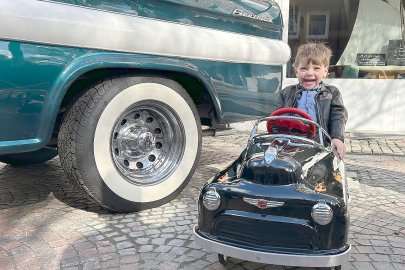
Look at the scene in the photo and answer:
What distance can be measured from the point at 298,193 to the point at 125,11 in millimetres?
1913

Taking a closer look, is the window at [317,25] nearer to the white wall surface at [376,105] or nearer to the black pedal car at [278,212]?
the white wall surface at [376,105]

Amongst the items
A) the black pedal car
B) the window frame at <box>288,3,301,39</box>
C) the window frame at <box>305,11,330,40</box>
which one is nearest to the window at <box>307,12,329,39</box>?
the window frame at <box>305,11,330,40</box>

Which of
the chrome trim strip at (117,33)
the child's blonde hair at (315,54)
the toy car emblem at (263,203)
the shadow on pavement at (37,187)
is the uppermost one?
the chrome trim strip at (117,33)

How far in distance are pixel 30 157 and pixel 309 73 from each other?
10.7 feet

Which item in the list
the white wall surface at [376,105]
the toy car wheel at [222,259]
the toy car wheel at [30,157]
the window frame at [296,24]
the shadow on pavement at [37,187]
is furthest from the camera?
the window frame at [296,24]

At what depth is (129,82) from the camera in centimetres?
343

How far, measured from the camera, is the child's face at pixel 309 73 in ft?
10.8

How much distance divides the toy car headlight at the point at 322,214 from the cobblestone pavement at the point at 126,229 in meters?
0.68

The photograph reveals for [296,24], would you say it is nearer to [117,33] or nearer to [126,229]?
[117,33]

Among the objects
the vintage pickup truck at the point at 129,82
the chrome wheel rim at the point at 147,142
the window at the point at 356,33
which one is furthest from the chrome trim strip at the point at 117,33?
the window at the point at 356,33

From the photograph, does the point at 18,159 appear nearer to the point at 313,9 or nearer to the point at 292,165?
the point at 292,165

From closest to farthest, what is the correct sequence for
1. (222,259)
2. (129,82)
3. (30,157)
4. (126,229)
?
(222,259), (126,229), (129,82), (30,157)

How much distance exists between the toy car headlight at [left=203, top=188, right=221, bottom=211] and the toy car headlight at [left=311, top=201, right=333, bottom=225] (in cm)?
51

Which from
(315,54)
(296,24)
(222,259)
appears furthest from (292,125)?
(296,24)
